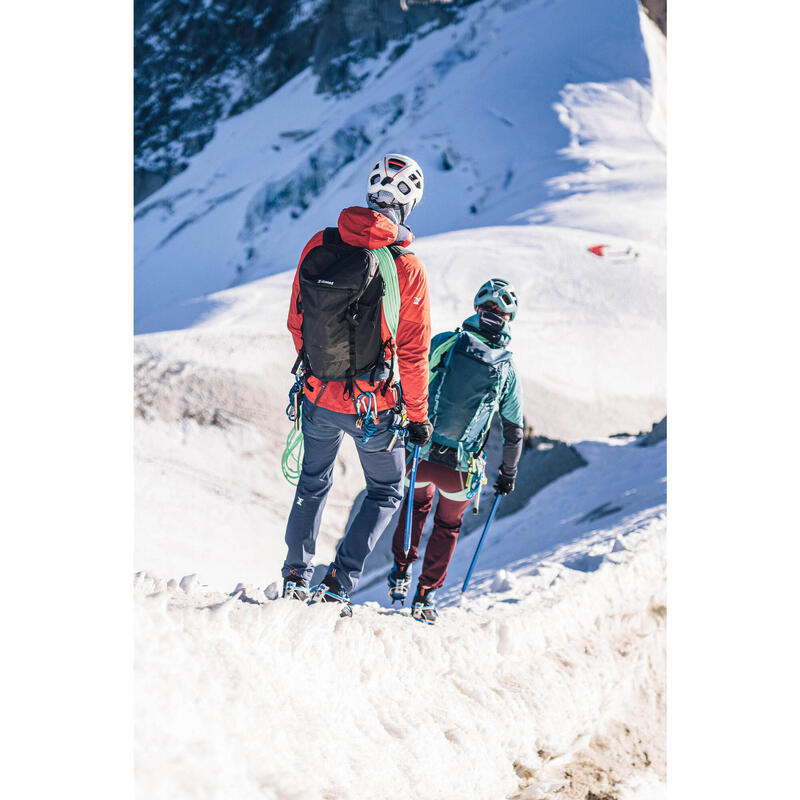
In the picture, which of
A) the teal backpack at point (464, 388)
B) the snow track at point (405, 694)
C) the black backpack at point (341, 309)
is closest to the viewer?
the snow track at point (405, 694)

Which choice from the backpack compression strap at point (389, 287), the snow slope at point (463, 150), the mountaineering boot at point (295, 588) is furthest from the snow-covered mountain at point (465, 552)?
the backpack compression strap at point (389, 287)

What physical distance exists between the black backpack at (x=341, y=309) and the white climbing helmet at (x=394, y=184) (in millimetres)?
203

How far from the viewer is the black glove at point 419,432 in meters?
2.85

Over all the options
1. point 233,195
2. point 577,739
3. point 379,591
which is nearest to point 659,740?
point 577,739

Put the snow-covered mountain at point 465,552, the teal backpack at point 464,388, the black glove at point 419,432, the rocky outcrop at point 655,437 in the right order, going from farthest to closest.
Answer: the rocky outcrop at point 655,437
the teal backpack at point 464,388
the black glove at point 419,432
the snow-covered mountain at point 465,552

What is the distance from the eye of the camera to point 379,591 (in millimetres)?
4984

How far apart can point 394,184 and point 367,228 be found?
0.28 m

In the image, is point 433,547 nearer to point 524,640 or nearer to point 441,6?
point 524,640

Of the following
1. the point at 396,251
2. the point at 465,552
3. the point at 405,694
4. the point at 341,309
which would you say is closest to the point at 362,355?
the point at 341,309

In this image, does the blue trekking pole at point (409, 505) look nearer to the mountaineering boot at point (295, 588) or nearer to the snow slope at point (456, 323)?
the mountaineering boot at point (295, 588)

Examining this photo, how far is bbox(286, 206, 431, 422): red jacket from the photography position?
2.59 metres

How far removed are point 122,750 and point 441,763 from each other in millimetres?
1105

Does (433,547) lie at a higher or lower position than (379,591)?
higher

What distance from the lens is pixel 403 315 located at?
2.62 meters
